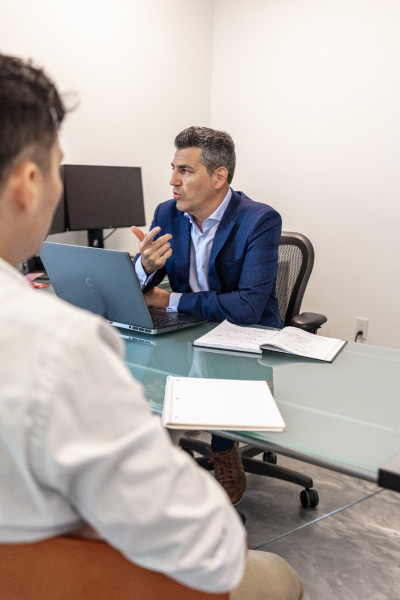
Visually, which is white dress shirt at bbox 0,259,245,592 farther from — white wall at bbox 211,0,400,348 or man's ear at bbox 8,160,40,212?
white wall at bbox 211,0,400,348

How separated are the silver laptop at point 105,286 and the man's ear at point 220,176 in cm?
64

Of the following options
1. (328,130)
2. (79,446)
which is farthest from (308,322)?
(328,130)

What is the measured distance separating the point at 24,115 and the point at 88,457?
40cm

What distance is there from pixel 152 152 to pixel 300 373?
8.76ft

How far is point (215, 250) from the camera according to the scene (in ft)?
7.27

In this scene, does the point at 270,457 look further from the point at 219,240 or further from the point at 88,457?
the point at 88,457

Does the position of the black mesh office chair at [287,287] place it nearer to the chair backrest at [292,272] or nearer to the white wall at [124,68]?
the chair backrest at [292,272]

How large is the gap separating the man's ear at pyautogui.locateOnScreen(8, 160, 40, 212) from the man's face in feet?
5.37

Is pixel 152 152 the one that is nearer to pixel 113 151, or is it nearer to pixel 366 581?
pixel 113 151

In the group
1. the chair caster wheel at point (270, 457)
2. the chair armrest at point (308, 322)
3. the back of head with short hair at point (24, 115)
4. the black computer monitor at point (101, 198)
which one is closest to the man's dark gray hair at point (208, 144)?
the chair armrest at point (308, 322)

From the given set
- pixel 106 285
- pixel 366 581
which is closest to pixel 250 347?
pixel 106 285

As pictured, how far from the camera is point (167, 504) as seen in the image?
22.7 inches

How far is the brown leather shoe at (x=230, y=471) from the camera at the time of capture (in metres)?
2.20

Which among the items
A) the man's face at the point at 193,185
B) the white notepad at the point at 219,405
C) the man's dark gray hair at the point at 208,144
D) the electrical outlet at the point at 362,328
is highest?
the man's dark gray hair at the point at 208,144
